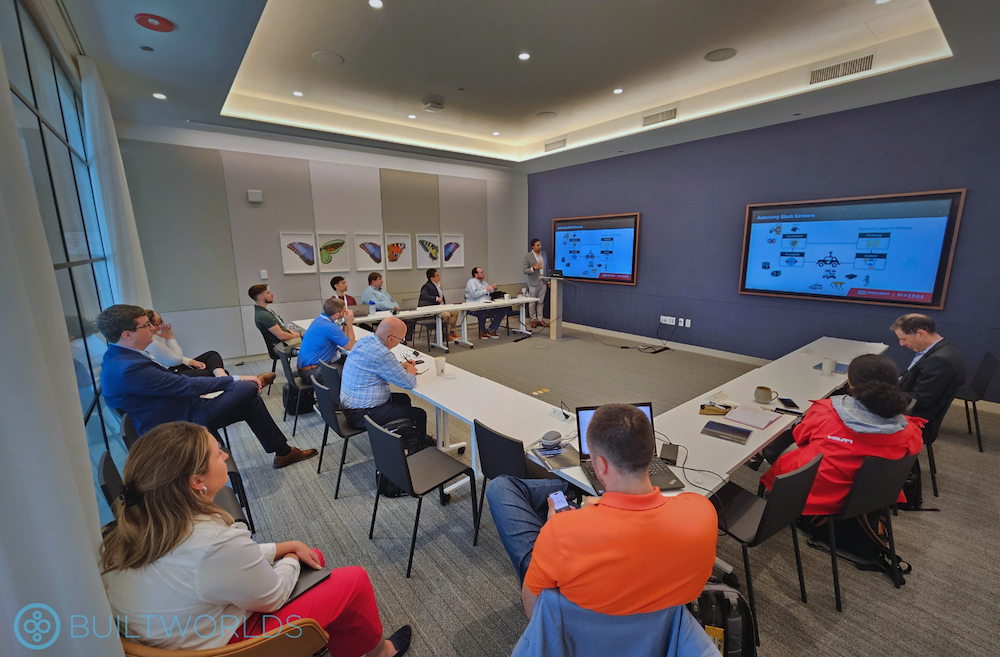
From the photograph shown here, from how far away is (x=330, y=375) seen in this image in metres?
3.05

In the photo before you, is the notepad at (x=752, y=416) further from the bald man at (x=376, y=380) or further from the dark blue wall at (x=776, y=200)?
the dark blue wall at (x=776, y=200)

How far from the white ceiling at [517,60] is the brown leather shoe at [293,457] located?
313 centimetres

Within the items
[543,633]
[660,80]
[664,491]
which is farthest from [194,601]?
[660,80]

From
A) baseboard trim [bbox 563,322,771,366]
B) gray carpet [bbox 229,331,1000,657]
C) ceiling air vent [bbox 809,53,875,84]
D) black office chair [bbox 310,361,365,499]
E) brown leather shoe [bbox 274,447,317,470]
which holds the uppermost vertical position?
ceiling air vent [bbox 809,53,875,84]

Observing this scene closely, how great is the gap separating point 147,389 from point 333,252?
4628 mm

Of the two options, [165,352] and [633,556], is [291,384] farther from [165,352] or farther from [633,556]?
[633,556]

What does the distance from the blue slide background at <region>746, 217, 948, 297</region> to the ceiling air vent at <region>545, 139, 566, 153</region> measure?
3476mm

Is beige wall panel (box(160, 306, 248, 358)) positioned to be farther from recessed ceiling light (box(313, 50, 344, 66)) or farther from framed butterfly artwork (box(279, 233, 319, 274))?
recessed ceiling light (box(313, 50, 344, 66))

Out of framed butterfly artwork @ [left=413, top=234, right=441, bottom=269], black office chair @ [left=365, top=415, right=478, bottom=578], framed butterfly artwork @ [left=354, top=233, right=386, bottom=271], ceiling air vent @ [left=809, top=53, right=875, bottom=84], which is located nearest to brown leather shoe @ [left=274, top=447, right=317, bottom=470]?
black office chair @ [left=365, top=415, right=478, bottom=578]

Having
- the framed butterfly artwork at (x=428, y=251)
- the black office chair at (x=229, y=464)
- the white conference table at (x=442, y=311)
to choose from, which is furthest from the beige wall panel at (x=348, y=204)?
the black office chair at (x=229, y=464)

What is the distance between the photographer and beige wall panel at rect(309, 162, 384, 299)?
6594 mm

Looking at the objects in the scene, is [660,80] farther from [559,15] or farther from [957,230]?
[957,230]

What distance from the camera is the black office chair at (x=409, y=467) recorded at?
211 cm

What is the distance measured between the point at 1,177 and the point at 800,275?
21.8 feet
